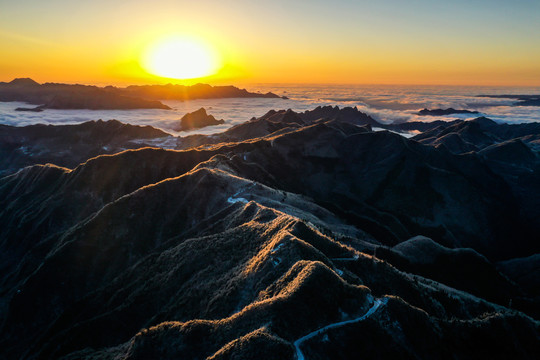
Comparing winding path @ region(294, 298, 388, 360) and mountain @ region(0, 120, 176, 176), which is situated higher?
winding path @ region(294, 298, 388, 360)

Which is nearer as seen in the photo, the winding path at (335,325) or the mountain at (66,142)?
the winding path at (335,325)

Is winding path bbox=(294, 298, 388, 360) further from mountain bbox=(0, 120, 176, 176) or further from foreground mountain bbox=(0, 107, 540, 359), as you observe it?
mountain bbox=(0, 120, 176, 176)

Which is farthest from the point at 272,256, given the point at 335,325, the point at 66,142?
the point at 66,142

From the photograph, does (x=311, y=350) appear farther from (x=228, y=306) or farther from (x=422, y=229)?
(x=422, y=229)

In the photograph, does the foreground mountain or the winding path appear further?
the foreground mountain

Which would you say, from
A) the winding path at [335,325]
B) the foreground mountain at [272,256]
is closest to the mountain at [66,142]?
the foreground mountain at [272,256]

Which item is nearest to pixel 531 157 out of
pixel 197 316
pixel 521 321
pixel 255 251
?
pixel 521 321

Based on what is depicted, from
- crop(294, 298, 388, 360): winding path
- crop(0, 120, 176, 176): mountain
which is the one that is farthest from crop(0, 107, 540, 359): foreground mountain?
crop(0, 120, 176, 176): mountain

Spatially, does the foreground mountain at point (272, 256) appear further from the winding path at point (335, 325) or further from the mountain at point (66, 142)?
the mountain at point (66, 142)
